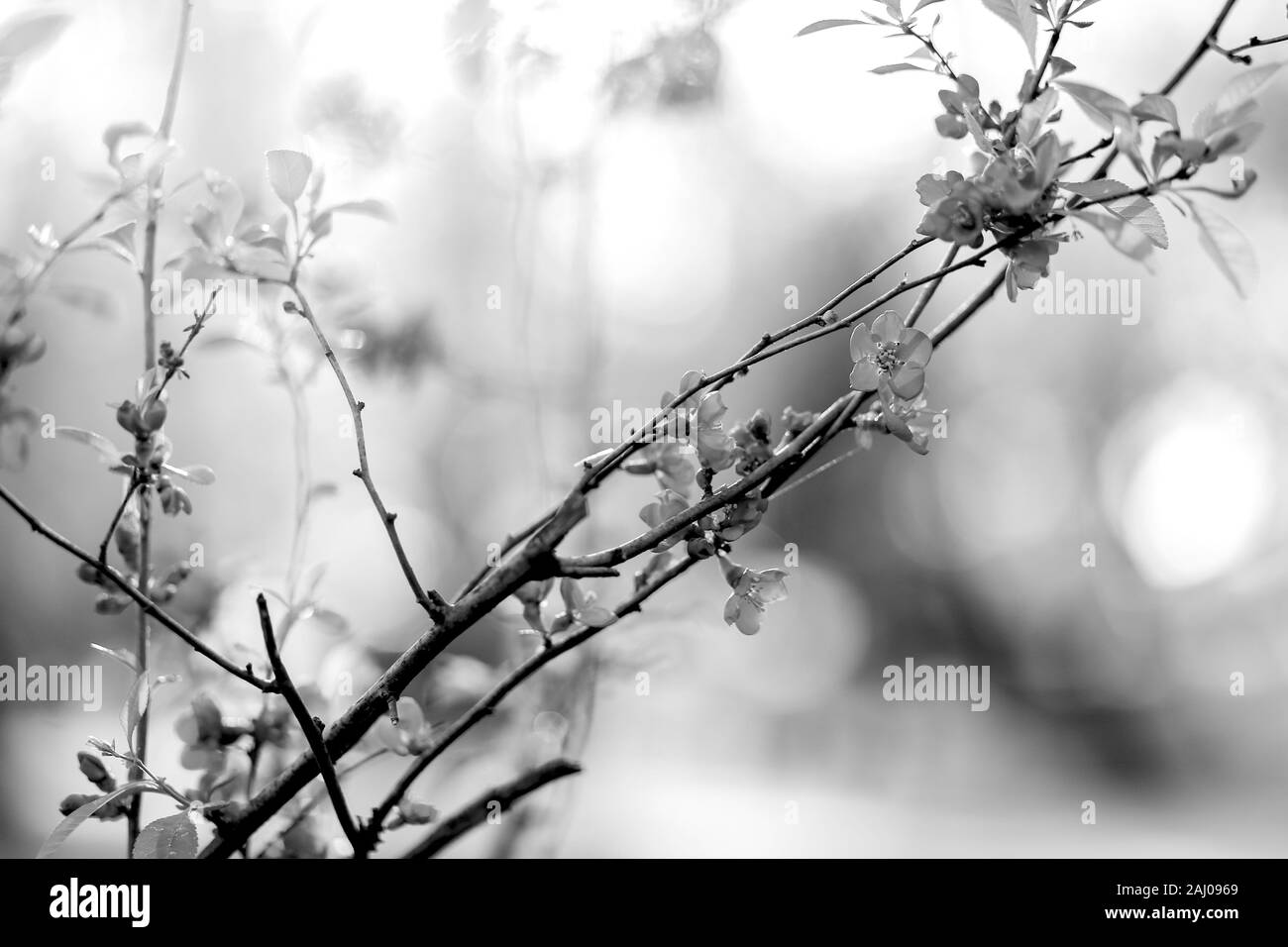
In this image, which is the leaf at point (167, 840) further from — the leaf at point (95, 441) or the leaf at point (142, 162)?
the leaf at point (142, 162)

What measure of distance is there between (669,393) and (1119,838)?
407 centimetres

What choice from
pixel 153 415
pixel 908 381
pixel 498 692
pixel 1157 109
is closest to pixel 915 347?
pixel 908 381

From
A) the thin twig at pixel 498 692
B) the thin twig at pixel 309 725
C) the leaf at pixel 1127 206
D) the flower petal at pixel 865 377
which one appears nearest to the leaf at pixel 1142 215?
the leaf at pixel 1127 206

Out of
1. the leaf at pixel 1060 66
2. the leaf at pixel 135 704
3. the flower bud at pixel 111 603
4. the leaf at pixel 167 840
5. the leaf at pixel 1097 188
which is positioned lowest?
the leaf at pixel 167 840

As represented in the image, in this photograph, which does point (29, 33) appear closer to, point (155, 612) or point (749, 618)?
point (155, 612)

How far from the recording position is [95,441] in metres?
0.42

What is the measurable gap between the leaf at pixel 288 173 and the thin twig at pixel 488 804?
0.29 meters

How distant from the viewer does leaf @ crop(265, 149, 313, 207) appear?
0.43m

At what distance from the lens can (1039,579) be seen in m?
5.21

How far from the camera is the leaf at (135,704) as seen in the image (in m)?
0.43

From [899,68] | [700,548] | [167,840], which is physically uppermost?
[899,68]

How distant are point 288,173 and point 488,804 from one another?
31cm
